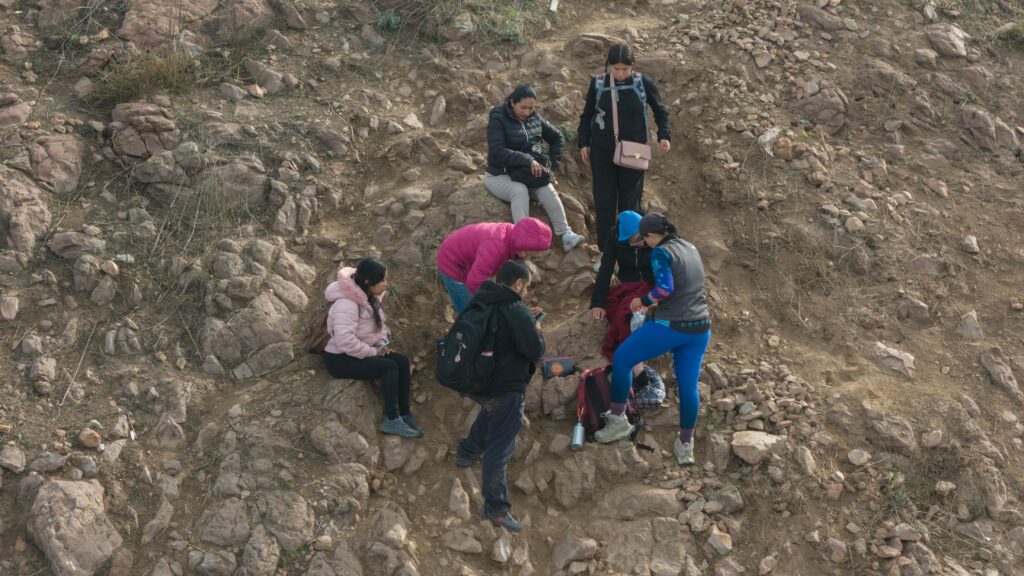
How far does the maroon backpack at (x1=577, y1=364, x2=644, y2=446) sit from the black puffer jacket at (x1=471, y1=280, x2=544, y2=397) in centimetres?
95

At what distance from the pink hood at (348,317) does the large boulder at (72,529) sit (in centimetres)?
176

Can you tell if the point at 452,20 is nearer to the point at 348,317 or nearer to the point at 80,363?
the point at 348,317

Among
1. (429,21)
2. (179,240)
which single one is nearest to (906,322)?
(429,21)

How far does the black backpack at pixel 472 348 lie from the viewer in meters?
5.09

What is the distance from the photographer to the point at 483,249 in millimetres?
5734

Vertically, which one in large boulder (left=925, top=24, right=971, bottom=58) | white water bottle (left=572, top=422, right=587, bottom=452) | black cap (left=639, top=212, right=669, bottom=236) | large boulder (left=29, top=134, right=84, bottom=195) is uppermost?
black cap (left=639, top=212, right=669, bottom=236)

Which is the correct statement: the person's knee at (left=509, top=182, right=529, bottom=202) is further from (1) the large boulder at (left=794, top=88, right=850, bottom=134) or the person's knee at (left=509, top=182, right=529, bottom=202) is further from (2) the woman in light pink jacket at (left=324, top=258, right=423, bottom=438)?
(1) the large boulder at (left=794, top=88, right=850, bottom=134)

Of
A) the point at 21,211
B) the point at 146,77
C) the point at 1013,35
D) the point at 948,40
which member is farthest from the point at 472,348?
the point at 1013,35

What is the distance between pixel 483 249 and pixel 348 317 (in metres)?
1.03

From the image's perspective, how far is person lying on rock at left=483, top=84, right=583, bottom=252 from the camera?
22.0ft

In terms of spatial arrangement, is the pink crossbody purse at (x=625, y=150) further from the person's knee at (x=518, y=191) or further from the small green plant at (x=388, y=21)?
the small green plant at (x=388, y=21)

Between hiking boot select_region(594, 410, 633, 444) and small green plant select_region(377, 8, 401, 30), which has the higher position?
small green plant select_region(377, 8, 401, 30)

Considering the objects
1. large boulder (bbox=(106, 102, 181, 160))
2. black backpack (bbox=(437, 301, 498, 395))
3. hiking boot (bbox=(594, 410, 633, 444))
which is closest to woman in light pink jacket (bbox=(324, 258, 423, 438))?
black backpack (bbox=(437, 301, 498, 395))

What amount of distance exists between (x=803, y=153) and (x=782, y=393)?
109 inches
